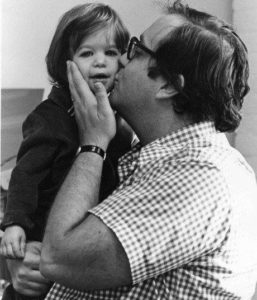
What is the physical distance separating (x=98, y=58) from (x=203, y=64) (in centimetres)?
39

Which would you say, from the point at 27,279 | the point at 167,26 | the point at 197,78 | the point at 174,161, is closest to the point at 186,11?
the point at 167,26

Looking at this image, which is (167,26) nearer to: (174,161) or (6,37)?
(174,161)

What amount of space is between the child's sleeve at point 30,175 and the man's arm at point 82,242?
0.25 metres

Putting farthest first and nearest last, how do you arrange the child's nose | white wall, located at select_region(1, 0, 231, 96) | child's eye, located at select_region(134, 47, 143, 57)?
white wall, located at select_region(1, 0, 231, 96) < the child's nose < child's eye, located at select_region(134, 47, 143, 57)

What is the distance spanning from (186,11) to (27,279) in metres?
0.79

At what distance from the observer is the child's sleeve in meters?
1.67

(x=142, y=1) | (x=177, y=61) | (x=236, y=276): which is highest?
(x=177, y=61)

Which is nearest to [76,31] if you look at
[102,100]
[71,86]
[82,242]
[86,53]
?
[86,53]

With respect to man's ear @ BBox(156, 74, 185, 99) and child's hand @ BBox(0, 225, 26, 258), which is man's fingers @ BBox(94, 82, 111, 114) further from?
child's hand @ BBox(0, 225, 26, 258)

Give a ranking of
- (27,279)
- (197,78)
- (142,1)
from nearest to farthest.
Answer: (197,78) → (27,279) → (142,1)

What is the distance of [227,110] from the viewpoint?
155 cm

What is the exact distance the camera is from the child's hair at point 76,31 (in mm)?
1814

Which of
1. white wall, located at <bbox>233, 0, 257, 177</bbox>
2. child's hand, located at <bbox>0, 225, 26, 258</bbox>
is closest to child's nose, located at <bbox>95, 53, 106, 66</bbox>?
child's hand, located at <bbox>0, 225, 26, 258</bbox>

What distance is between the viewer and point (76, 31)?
182cm
